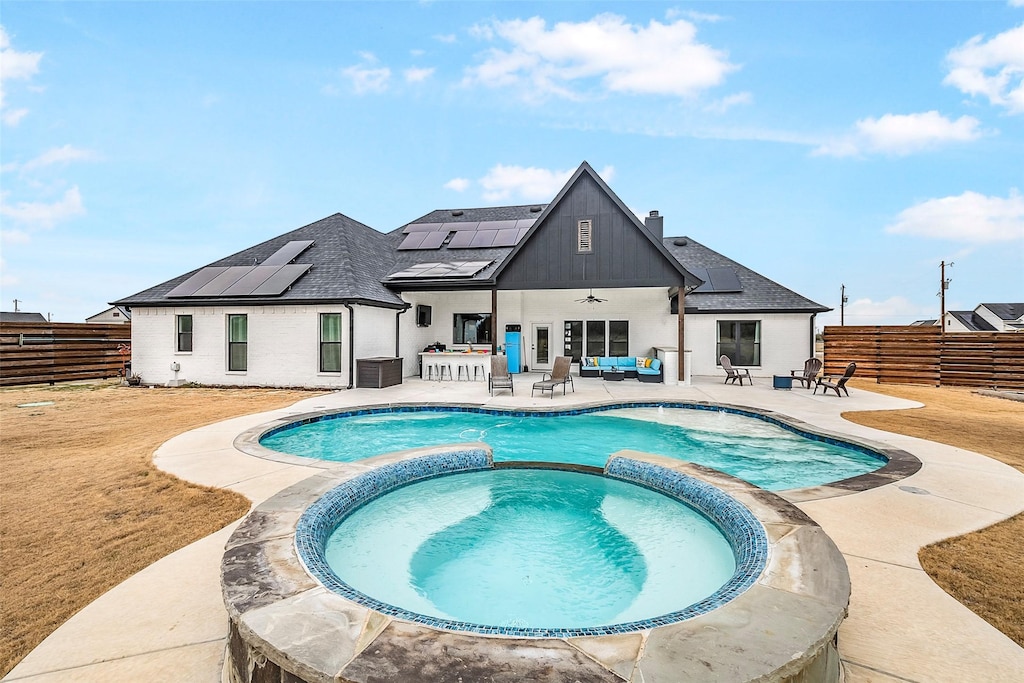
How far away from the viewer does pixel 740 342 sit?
16344mm

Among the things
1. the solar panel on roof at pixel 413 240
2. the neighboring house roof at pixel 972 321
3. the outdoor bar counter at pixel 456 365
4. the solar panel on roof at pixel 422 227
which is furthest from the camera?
the neighboring house roof at pixel 972 321

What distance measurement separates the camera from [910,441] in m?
6.78

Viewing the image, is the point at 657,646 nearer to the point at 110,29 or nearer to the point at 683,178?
the point at 110,29

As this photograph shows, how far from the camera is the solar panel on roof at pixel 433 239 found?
734 inches

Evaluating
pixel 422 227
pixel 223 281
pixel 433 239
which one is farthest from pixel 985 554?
pixel 422 227

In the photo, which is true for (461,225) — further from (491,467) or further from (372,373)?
(491,467)

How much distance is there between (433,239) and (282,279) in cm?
680

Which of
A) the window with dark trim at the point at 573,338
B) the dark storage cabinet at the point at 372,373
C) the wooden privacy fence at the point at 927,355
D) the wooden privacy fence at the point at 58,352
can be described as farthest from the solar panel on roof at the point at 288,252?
the wooden privacy fence at the point at 927,355

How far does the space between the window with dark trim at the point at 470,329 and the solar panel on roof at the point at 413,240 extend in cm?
377

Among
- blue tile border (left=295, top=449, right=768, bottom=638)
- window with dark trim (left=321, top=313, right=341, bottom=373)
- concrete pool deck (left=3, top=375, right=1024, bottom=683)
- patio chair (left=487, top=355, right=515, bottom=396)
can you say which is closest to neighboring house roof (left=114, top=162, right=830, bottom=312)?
window with dark trim (left=321, top=313, right=341, bottom=373)

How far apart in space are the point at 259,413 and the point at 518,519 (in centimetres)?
681

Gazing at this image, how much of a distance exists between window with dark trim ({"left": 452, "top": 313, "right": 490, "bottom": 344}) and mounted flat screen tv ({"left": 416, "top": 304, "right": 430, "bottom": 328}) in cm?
108

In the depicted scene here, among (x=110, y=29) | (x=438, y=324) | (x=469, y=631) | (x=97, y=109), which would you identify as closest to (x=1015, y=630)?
(x=469, y=631)

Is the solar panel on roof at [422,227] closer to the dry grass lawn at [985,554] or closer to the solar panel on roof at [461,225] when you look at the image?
the solar panel on roof at [461,225]
